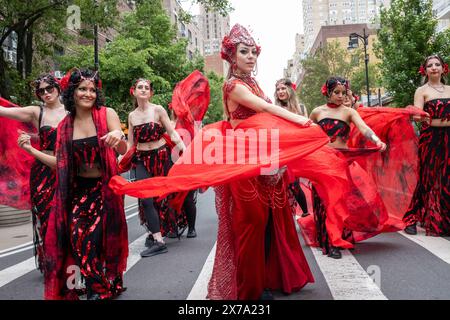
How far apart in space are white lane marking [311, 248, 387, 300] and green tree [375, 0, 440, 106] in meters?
14.9

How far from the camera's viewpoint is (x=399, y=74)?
18.8 m

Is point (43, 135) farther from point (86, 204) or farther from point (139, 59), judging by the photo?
point (139, 59)

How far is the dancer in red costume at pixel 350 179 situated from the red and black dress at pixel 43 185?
119 inches

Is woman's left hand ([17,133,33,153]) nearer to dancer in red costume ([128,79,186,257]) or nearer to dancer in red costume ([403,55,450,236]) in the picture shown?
dancer in red costume ([128,79,186,257])

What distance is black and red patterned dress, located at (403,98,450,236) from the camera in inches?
252

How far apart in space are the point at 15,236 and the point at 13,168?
335cm

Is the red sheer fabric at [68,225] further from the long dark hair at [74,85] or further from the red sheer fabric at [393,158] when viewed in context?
the red sheer fabric at [393,158]

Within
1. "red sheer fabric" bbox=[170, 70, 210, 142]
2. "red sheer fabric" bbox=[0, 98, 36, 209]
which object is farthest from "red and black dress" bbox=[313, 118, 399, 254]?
"red sheer fabric" bbox=[0, 98, 36, 209]

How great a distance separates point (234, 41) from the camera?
4.02 meters

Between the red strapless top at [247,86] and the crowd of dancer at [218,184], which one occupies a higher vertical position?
the red strapless top at [247,86]

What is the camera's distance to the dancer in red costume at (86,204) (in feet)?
12.9
